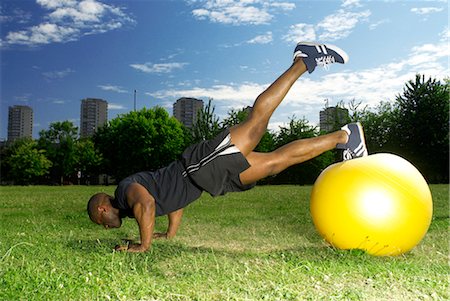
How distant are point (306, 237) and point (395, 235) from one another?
2130mm

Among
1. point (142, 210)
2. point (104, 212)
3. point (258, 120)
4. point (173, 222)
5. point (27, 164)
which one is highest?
point (258, 120)

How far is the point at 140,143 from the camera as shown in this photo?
5522cm

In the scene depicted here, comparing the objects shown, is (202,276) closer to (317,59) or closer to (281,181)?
(317,59)

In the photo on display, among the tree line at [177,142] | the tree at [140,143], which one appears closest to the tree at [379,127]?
the tree line at [177,142]

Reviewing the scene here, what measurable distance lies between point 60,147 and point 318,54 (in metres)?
59.2

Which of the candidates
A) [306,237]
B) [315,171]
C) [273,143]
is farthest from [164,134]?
[306,237]

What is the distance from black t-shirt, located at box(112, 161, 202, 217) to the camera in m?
6.29

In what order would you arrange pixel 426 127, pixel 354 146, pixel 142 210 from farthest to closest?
pixel 426 127, pixel 354 146, pixel 142 210

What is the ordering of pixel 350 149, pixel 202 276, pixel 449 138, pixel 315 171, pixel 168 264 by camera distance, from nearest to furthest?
pixel 202 276
pixel 168 264
pixel 350 149
pixel 449 138
pixel 315 171

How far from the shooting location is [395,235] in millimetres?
6066

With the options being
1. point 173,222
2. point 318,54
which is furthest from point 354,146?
point 173,222

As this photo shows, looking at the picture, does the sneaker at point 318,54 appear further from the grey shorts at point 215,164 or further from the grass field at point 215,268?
the grass field at point 215,268

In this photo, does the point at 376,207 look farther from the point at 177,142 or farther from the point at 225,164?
the point at 177,142

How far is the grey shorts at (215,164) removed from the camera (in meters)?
5.96
